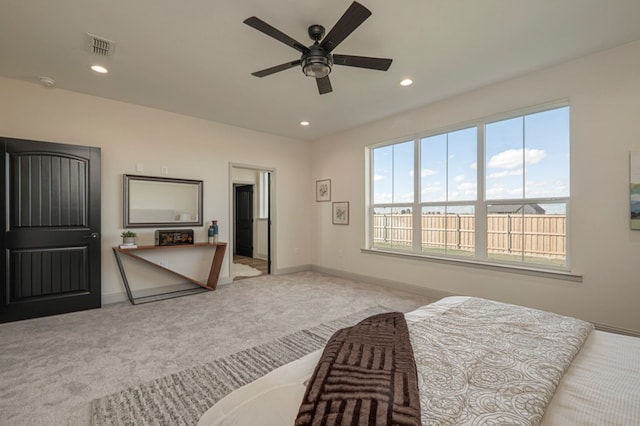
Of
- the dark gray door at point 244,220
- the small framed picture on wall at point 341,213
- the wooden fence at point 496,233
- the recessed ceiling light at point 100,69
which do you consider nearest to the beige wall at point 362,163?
the small framed picture on wall at point 341,213

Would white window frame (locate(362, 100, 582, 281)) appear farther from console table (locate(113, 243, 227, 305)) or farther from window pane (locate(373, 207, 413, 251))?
console table (locate(113, 243, 227, 305))

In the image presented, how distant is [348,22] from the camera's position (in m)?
1.93

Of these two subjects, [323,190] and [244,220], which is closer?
[323,190]

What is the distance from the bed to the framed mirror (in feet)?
13.2

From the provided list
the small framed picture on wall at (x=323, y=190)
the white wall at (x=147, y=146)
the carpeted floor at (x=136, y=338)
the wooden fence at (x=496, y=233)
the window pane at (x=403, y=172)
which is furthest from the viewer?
the small framed picture on wall at (x=323, y=190)

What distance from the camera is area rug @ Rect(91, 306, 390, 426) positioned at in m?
1.70

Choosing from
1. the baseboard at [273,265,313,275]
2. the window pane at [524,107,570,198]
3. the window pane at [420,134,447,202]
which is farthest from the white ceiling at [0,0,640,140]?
the baseboard at [273,265,313,275]

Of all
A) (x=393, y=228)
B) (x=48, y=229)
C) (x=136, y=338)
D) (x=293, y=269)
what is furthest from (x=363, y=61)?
(x=293, y=269)

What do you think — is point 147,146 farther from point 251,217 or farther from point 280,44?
point 251,217

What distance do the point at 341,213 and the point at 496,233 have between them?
8.80 ft

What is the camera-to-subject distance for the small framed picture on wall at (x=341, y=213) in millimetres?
5453

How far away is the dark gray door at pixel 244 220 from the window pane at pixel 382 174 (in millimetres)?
4023

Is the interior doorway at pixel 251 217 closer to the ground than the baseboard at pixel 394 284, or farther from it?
farther from it

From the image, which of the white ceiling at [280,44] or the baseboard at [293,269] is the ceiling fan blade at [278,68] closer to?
the white ceiling at [280,44]
